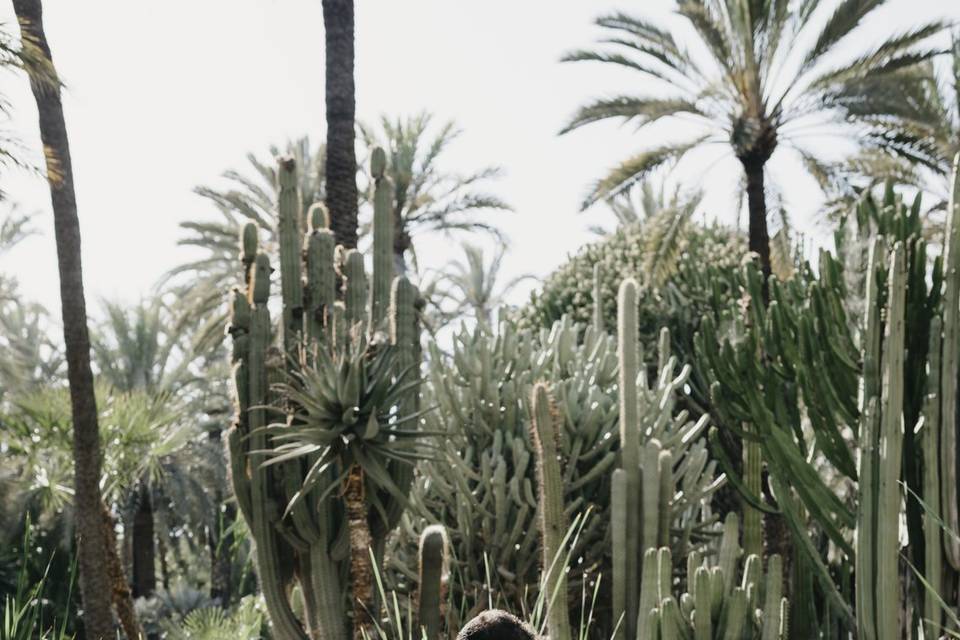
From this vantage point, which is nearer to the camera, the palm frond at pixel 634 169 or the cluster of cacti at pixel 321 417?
the cluster of cacti at pixel 321 417

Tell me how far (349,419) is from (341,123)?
3.99 meters

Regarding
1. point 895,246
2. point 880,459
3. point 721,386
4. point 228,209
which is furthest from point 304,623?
point 228,209

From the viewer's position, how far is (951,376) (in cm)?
746

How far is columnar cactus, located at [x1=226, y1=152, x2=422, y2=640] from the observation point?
317 inches

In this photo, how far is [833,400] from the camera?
329 inches

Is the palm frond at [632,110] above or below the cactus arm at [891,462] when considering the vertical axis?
above

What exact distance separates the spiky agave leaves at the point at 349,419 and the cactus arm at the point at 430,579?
1.45 m

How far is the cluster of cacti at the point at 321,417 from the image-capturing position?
798 cm

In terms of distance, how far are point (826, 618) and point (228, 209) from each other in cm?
1639

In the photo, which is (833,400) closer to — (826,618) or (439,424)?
(826,618)

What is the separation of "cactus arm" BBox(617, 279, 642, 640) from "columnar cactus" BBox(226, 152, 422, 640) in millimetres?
1504

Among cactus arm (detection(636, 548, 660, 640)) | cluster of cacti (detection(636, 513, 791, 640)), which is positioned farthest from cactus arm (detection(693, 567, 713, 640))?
cactus arm (detection(636, 548, 660, 640))

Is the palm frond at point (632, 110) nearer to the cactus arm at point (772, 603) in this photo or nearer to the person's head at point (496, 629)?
the cactus arm at point (772, 603)

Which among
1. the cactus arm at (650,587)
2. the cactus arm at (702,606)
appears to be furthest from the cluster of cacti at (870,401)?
the cactus arm at (650,587)
